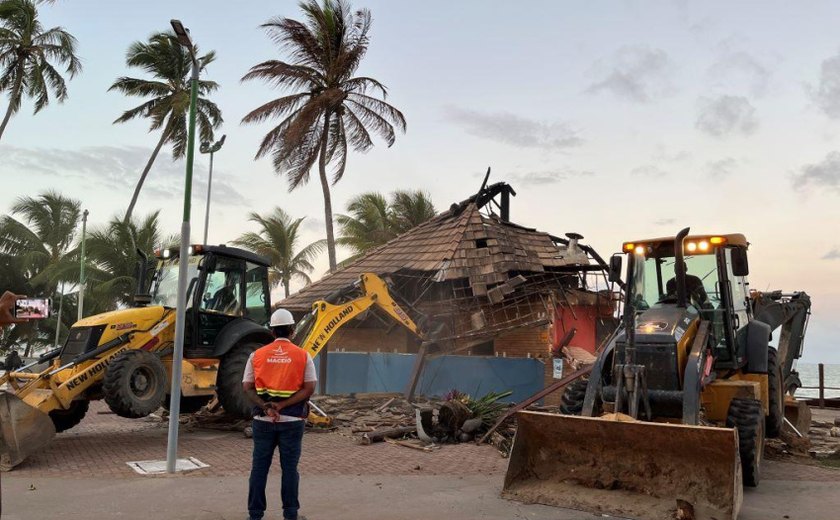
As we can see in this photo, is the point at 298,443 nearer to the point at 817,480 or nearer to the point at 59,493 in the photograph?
the point at 59,493

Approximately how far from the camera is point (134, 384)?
33.2 ft

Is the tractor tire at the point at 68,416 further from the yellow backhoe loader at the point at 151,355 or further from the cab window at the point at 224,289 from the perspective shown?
the cab window at the point at 224,289

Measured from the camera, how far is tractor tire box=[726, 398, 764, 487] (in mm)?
7824

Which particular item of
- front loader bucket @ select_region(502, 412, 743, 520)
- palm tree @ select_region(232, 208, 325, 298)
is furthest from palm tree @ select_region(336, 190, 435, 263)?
front loader bucket @ select_region(502, 412, 743, 520)

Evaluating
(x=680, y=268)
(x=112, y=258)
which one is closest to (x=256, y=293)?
(x=680, y=268)

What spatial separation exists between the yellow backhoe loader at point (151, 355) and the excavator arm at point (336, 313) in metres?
0.78

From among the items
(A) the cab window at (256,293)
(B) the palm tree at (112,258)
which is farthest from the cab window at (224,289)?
(B) the palm tree at (112,258)

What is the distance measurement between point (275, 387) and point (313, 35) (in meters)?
21.8

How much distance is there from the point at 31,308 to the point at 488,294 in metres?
13.5

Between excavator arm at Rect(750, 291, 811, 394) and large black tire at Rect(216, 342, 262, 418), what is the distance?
892 cm

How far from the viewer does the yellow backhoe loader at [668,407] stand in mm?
6574

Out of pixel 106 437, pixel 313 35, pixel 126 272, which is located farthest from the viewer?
pixel 126 272

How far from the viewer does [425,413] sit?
38.5 ft

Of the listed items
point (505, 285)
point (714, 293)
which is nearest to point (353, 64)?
point (505, 285)
